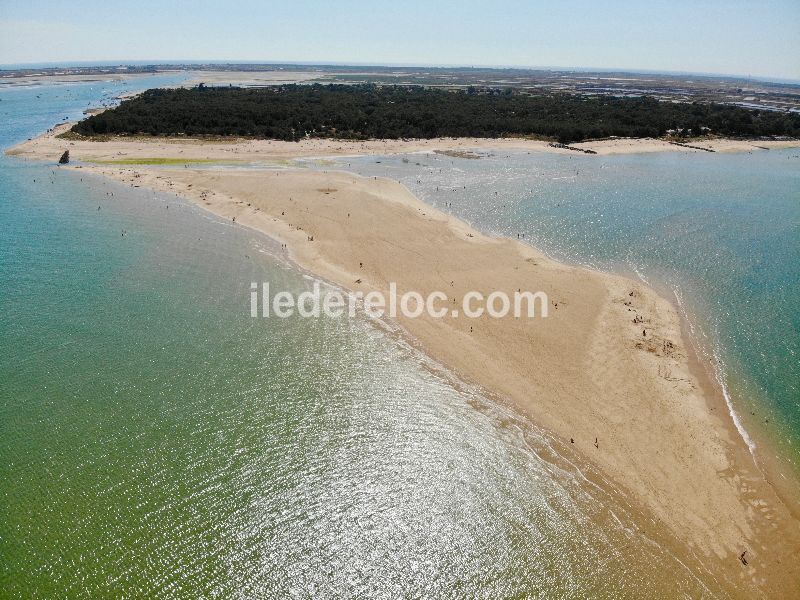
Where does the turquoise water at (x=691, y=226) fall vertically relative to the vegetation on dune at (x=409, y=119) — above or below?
below

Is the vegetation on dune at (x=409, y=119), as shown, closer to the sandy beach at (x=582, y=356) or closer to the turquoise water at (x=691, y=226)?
the turquoise water at (x=691, y=226)

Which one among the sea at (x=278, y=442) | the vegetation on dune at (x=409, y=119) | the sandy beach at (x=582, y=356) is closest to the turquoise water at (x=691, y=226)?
the sea at (x=278, y=442)

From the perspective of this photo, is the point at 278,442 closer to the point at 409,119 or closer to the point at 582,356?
the point at 582,356

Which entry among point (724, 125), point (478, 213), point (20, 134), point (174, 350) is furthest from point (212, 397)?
→ point (724, 125)

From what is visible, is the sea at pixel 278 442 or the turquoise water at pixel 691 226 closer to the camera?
the sea at pixel 278 442

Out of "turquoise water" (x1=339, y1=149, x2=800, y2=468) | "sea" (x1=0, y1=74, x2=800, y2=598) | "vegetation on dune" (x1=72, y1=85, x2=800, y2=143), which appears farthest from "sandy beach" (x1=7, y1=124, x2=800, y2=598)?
"vegetation on dune" (x1=72, y1=85, x2=800, y2=143)

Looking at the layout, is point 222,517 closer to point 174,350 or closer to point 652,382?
point 174,350

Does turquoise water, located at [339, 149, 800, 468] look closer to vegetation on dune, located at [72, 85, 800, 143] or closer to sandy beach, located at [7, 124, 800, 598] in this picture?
sandy beach, located at [7, 124, 800, 598]
